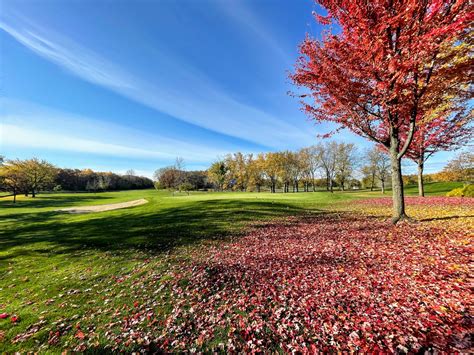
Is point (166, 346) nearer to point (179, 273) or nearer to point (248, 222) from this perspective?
point (179, 273)

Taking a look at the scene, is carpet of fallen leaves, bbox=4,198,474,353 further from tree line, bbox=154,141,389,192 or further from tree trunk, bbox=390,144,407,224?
tree line, bbox=154,141,389,192

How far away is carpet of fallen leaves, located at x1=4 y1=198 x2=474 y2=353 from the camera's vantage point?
3316 millimetres

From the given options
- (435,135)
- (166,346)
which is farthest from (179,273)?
(435,135)

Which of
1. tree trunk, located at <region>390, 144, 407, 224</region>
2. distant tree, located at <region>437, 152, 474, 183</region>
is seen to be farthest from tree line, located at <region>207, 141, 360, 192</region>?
tree trunk, located at <region>390, 144, 407, 224</region>

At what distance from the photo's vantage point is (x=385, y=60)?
25.3 feet

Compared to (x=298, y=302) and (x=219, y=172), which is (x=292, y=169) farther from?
(x=298, y=302)

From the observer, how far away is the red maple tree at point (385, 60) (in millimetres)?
6504

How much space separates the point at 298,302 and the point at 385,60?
954 centimetres

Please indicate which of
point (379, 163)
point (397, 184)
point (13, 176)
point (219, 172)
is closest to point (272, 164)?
point (219, 172)

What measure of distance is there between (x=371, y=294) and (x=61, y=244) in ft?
44.6

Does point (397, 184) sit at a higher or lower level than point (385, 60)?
lower

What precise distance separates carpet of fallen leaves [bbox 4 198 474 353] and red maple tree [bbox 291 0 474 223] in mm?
5346

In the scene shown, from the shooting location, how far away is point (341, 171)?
186ft

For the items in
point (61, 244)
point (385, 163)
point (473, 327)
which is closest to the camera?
point (473, 327)
